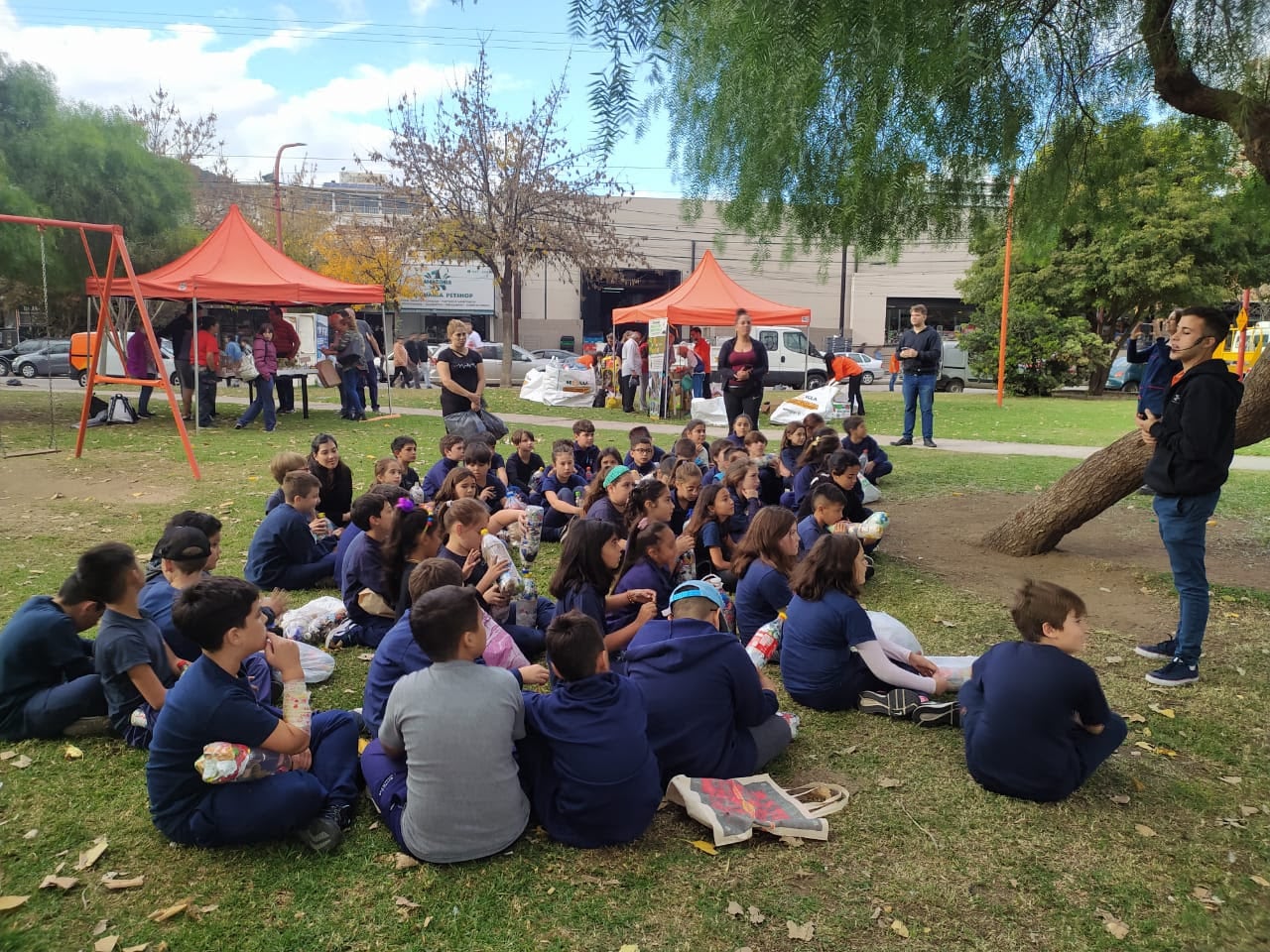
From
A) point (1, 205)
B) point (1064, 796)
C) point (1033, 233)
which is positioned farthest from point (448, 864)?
point (1, 205)

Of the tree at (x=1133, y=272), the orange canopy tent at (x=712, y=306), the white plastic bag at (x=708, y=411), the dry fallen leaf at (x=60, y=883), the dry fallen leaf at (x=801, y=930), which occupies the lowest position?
the dry fallen leaf at (x=60, y=883)

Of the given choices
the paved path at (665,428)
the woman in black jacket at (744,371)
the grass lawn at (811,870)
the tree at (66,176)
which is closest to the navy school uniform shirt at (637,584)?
the grass lawn at (811,870)

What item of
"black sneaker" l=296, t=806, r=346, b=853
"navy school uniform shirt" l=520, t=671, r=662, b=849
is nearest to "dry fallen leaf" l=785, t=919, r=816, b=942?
"navy school uniform shirt" l=520, t=671, r=662, b=849

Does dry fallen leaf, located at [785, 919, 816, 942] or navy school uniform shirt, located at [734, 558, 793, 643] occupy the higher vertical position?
navy school uniform shirt, located at [734, 558, 793, 643]

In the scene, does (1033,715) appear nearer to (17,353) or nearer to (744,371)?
(744,371)

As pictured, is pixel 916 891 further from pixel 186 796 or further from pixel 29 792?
pixel 29 792

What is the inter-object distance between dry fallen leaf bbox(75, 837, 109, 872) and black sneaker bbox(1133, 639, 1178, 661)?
5.18 meters

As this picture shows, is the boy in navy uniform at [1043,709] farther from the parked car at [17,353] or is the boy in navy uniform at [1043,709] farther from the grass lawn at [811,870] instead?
the parked car at [17,353]

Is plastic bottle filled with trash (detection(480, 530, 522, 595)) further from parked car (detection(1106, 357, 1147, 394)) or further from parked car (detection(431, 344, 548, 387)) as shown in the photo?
parked car (detection(1106, 357, 1147, 394))

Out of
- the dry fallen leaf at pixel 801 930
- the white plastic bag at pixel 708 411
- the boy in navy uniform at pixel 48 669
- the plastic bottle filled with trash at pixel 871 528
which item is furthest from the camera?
the white plastic bag at pixel 708 411

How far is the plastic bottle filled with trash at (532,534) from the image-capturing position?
6.53 meters

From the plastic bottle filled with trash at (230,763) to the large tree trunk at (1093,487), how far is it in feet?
19.5

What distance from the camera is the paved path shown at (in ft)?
41.9

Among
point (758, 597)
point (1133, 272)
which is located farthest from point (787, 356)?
point (758, 597)
